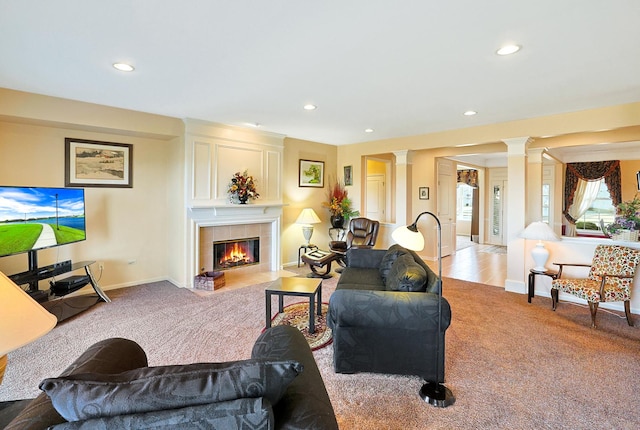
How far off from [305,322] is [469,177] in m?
→ 8.50

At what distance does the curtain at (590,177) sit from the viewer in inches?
284

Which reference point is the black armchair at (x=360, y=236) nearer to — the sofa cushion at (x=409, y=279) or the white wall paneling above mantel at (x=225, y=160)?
the white wall paneling above mantel at (x=225, y=160)

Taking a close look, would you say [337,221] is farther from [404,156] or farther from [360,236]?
[404,156]

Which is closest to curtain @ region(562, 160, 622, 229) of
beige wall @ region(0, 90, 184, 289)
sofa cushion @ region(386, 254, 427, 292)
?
sofa cushion @ region(386, 254, 427, 292)

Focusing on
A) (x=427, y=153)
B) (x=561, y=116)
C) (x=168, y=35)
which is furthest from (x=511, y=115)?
(x=168, y=35)

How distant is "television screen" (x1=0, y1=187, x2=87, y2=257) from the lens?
3.25m

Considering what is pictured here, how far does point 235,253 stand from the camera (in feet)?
18.2

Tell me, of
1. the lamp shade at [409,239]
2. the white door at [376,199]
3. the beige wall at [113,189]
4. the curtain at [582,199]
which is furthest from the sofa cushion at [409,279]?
the curtain at [582,199]

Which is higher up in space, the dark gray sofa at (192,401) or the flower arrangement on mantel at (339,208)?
the flower arrangement on mantel at (339,208)

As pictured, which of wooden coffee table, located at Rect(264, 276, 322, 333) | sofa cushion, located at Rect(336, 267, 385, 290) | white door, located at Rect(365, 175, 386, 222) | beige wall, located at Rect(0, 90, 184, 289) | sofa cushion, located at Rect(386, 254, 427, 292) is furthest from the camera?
white door, located at Rect(365, 175, 386, 222)

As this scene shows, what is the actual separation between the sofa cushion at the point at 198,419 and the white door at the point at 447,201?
6736 millimetres

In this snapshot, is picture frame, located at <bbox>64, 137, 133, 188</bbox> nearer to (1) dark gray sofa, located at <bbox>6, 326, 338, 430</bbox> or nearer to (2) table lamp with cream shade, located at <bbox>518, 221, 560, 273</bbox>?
(1) dark gray sofa, located at <bbox>6, 326, 338, 430</bbox>

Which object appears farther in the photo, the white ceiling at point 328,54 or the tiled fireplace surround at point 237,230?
the tiled fireplace surround at point 237,230

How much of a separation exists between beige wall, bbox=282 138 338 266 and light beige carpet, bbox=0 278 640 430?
6.88 ft
